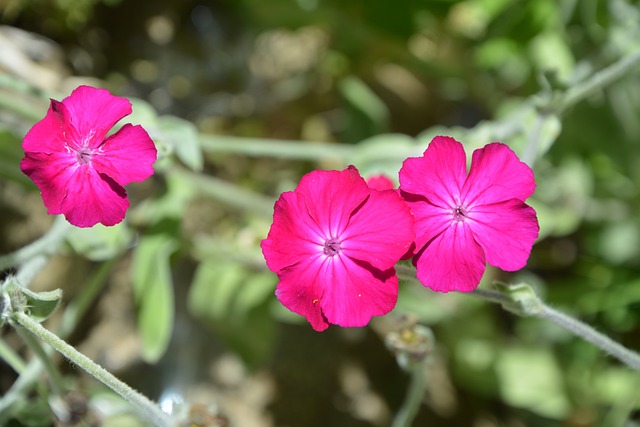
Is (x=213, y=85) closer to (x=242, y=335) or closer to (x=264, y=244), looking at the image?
→ (x=242, y=335)

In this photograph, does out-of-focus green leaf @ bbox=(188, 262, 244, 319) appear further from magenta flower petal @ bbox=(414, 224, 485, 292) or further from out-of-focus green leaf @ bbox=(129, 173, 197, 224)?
magenta flower petal @ bbox=(414, 224, 485, 292)

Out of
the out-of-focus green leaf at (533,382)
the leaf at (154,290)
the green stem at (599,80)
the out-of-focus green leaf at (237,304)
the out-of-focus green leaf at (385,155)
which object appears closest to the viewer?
the green stem at (599,80)

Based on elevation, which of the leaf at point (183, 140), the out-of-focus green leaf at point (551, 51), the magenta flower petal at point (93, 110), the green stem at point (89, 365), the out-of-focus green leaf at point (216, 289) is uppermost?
the out-of-focus green leaf at point (551, 51)

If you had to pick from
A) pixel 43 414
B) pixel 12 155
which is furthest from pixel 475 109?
pixel 43 414

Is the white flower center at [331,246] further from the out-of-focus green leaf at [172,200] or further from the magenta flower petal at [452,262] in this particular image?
the out-of-focus green leaf at [172,200]

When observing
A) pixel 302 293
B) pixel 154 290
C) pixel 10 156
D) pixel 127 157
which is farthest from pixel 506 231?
pixel 10 156

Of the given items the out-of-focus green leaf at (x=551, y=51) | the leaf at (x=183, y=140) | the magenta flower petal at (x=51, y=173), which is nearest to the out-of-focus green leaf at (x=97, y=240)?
the leaf at (x=183, y=140)

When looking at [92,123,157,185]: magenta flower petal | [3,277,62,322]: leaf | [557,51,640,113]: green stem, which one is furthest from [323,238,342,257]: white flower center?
[557,51,640,113]: green stem
